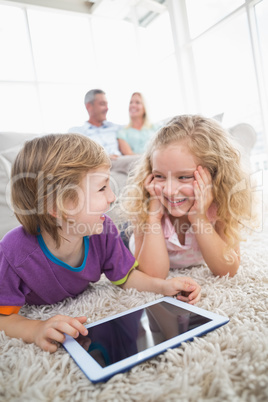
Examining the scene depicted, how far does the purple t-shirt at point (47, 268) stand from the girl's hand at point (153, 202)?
5.6 inches

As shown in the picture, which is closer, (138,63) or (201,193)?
(201,193)

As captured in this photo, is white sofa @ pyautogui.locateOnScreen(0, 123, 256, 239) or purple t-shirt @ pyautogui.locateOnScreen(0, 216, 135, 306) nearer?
purple t-shirt @ pyautogui.locateOnScreen(0, 216, 135, 306)

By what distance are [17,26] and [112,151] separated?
2548mm

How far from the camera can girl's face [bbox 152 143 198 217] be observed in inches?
33.0

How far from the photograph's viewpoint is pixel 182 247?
96 centimetres

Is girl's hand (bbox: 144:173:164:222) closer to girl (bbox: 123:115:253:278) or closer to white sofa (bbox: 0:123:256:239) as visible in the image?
girl (bbox: 123:115:253:278)

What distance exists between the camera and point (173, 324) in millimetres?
542

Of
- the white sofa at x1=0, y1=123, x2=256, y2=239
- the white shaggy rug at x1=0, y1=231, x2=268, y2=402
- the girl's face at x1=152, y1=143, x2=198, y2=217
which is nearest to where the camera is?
the white shaggy rug at x1=0, y1=231, x2=268, y2=402

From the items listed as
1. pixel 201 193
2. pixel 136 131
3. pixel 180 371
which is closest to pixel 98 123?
pixel 136 131

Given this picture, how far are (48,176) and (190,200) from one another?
438mm

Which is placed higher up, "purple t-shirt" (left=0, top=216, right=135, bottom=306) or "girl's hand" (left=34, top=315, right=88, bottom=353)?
"purple t-shirt" (left=0, top=216, right=135, bottom=306)

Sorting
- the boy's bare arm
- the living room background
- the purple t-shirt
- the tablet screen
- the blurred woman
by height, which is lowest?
the tablet screen

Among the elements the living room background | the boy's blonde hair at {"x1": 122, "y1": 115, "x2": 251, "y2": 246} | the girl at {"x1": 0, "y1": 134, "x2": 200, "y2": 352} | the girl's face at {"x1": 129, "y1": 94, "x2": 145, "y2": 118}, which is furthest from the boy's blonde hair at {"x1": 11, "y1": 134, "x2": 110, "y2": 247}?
the living room background

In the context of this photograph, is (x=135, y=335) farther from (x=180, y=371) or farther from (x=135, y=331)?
(x=180, y=371)
